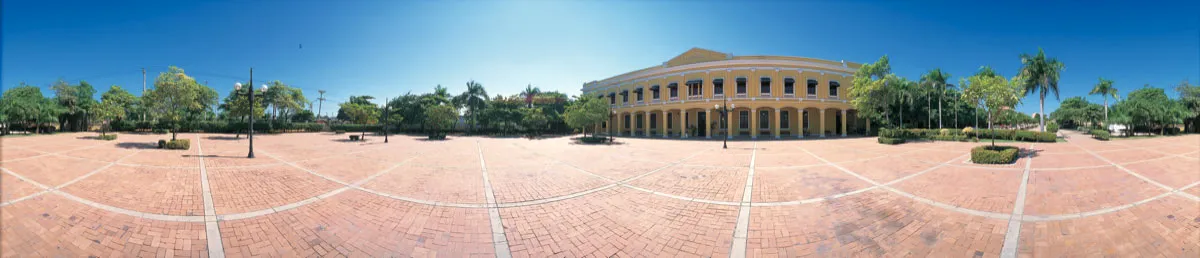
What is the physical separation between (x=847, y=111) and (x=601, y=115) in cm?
2189

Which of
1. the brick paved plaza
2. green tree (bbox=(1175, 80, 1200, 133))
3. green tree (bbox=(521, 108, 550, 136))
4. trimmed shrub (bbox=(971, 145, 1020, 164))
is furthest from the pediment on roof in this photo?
green tree (bbox=(1175, 80, 1200, 133))

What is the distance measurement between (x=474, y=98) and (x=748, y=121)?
26836 millimetres

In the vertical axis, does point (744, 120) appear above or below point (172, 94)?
below

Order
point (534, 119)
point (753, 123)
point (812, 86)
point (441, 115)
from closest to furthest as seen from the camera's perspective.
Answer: point (753, 123) → point (812, 86) → point (441, 115) → point (534, 119)

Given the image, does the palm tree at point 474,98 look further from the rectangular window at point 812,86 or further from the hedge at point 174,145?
the rectangular window at point 812,86

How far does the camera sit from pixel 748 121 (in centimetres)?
2830

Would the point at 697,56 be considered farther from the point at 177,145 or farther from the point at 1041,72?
the point at 177,145

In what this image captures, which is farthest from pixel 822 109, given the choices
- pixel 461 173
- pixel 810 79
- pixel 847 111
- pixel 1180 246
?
pixel 461 173

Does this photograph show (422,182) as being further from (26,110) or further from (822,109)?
(26,110)

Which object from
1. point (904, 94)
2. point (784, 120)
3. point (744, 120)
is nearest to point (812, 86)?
point (784, 120)

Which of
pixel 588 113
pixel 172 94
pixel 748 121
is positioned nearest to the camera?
pixel 172 94

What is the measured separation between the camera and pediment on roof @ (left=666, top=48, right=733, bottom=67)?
30.6 m

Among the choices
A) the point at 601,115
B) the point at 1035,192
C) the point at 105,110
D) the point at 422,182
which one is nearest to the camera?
the point at 1035,192

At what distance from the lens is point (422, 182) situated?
7.22 metres
